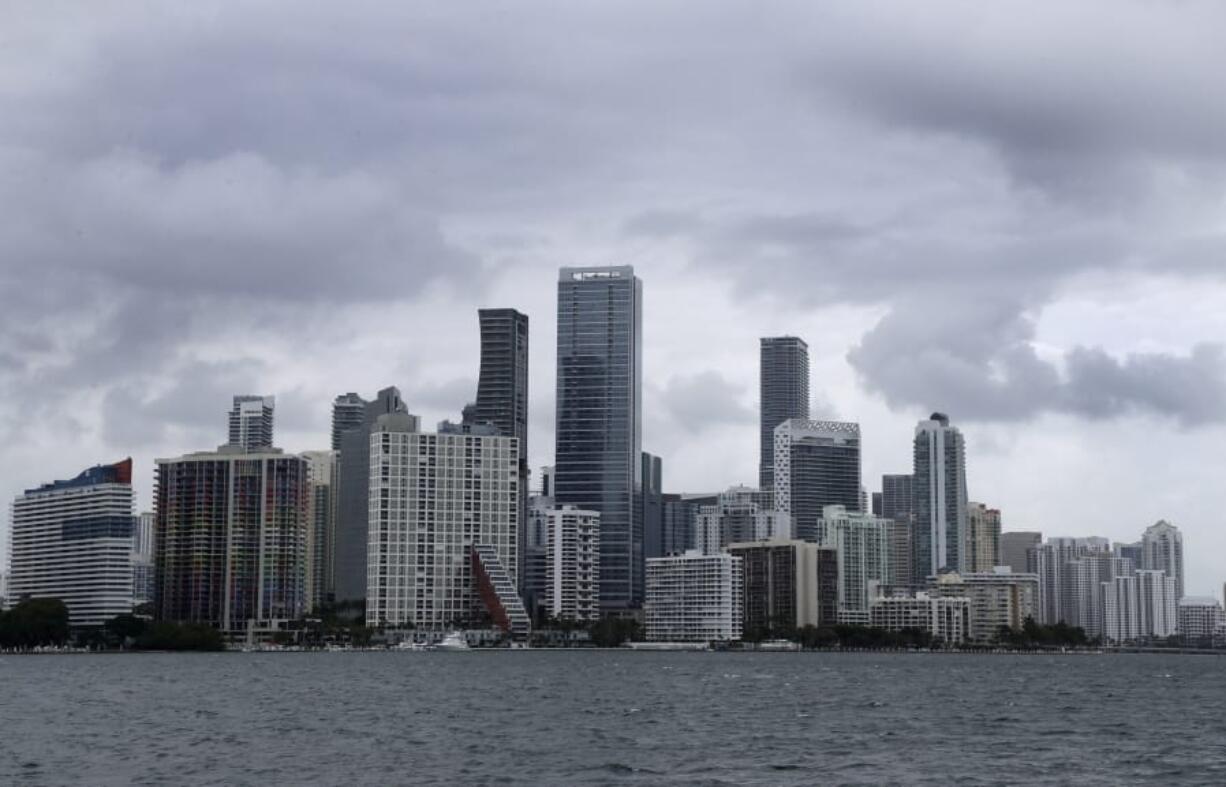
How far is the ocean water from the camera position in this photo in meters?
83.3

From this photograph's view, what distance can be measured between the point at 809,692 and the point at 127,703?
60.4 m

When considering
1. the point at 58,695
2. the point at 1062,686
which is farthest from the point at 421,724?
the point at 1062,686

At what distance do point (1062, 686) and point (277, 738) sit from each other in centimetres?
10955

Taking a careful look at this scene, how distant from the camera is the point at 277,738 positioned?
4001 inches

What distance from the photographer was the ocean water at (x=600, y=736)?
273ft

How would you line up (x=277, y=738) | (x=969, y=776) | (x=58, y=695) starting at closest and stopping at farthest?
1. (x=969, y=776)
2. (x=277, y=738)
3. (x=58, y=695)

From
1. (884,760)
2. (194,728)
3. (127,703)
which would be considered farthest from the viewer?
(127,703)

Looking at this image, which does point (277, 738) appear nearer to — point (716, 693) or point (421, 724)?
point (421, 724)

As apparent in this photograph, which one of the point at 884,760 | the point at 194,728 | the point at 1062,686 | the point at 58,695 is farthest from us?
the point at 1062,686

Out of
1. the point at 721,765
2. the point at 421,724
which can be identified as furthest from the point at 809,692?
the point at 721,765

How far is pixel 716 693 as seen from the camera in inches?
6289

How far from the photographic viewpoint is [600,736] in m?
105

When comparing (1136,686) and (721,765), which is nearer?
(721,765)

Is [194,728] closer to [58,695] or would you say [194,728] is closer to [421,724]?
[421,724]
